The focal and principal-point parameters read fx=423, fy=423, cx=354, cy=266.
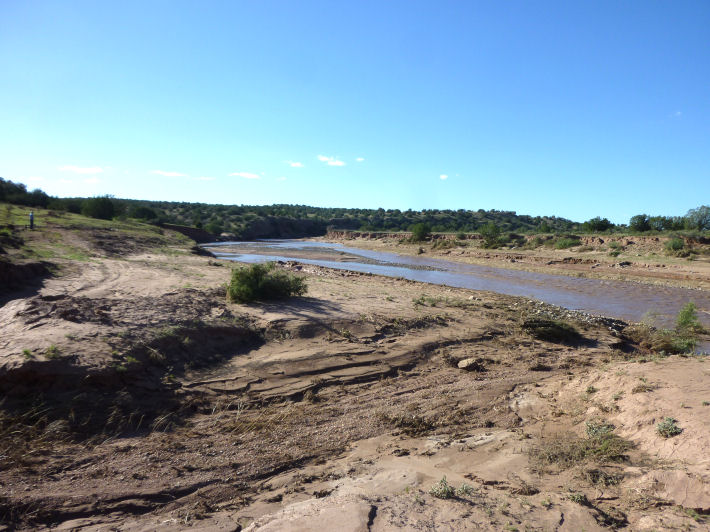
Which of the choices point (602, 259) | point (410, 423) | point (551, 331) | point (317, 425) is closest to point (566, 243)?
point (602, 259)

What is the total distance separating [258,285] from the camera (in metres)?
10.7

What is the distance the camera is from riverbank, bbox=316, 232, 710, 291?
79.9 ft

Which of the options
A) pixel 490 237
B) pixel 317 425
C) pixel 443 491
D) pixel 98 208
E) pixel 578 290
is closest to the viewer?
pixel 443 491

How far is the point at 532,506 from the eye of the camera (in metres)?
3.98

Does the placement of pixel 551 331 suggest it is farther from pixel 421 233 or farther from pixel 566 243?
pixel 421 233

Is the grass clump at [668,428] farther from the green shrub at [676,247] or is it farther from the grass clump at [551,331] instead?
the green shrub at [676,247]

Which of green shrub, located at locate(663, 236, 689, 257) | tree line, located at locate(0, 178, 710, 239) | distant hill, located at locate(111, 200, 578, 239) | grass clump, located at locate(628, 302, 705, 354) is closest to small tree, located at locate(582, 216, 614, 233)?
tree line, located at locate(0, 178, 710, 239)

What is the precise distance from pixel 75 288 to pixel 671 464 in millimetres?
12141

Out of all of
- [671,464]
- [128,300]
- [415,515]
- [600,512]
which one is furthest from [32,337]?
[671,464]

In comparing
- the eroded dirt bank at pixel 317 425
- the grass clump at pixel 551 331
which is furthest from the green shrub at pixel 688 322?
the eroded dirt bank at pixel 317 425

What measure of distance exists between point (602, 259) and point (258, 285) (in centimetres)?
2823

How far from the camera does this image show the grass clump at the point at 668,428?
4950 millimetres

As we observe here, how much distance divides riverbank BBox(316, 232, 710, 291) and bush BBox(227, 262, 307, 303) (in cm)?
2171

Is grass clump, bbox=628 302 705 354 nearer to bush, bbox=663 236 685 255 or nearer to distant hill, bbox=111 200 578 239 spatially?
bush, bbox=663 236 685 255
